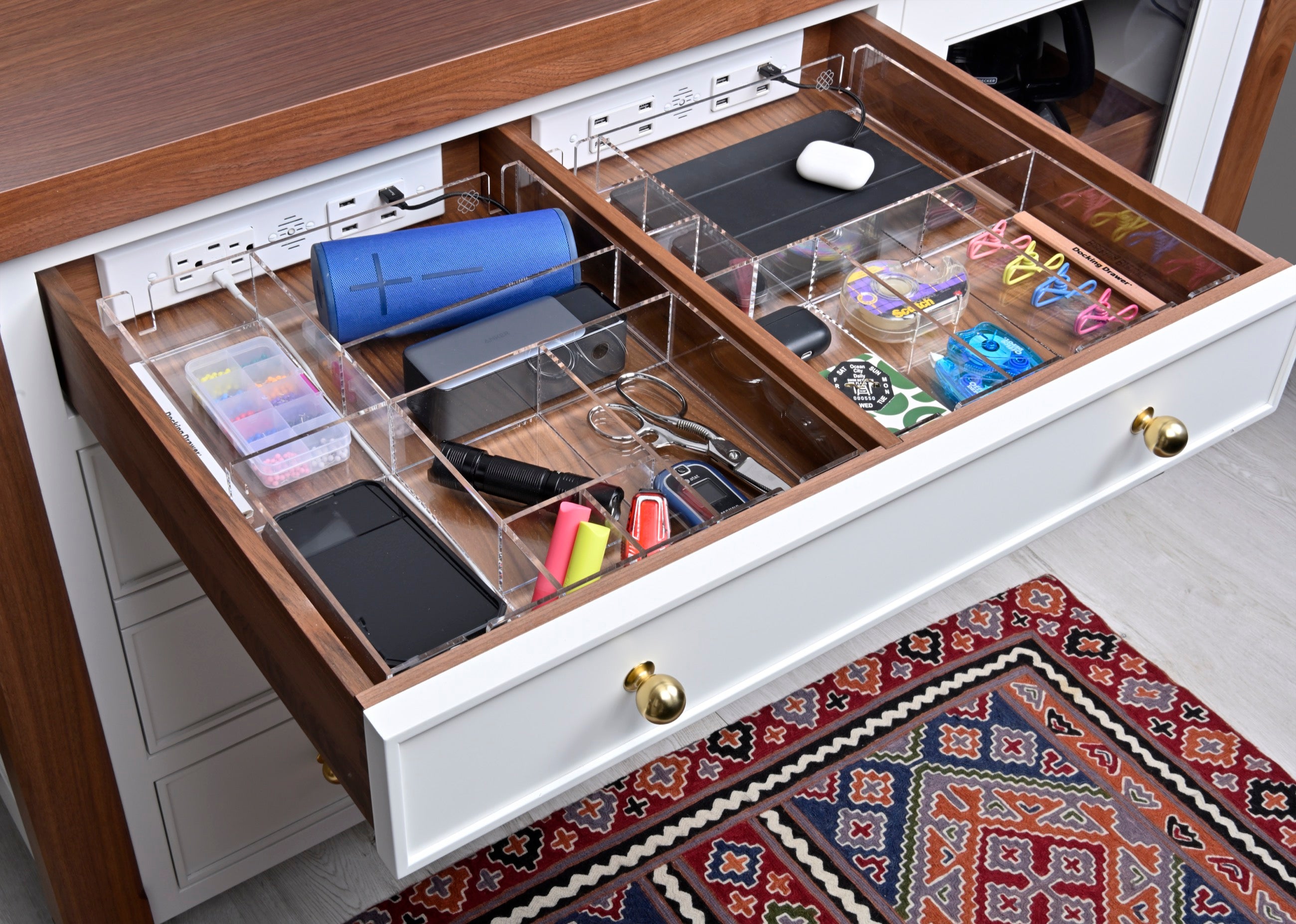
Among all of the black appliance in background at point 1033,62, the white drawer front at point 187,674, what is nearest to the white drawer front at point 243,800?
the white drawer front at point 187,674

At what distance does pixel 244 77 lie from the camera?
0.96 meters

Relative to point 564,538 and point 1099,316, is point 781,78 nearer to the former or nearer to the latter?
point 1099,316

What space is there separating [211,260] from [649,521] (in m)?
0.40

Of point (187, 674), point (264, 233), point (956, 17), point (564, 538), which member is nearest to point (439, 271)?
point (264, 233)

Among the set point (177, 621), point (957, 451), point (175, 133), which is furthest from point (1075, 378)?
point (177, 621)

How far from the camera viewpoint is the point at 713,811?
1594 mm

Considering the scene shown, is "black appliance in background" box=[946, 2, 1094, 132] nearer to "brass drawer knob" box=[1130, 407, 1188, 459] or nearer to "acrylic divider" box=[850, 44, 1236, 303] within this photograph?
"acrylic divider" box=[850, 44, 1236, 303]


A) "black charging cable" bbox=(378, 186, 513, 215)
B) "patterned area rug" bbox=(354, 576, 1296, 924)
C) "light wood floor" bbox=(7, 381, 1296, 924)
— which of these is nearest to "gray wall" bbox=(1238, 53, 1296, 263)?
"light wood floor" bbox=(7, 381, 1296, 924)

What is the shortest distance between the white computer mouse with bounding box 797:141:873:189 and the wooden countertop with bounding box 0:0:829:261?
0.13 metres

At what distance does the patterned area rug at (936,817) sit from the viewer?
1.50 meters

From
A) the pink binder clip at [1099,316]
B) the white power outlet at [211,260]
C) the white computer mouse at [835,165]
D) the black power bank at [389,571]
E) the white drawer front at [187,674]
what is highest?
the white computer mouse at [835,165]

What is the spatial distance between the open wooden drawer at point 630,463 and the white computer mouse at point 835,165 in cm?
6

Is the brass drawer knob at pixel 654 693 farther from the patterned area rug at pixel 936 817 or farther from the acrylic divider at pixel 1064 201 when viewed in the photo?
the patterned area rug at pixel 936 817

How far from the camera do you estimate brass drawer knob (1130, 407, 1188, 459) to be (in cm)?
89
